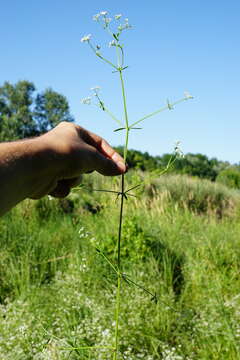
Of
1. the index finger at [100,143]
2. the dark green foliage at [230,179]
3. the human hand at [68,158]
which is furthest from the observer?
the dark green foliage at [230,179]

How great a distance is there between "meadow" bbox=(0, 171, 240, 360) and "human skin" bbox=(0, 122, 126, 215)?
40.2 inches

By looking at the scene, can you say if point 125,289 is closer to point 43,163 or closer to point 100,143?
point 100,143

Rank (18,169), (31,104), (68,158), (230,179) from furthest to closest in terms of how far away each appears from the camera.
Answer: (31,104) → (230,179) → (68,158) → (18,169)

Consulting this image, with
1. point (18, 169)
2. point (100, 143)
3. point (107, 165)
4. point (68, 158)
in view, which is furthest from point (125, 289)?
point (18, 169)

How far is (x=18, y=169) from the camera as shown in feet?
4.78

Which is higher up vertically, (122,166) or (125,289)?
(122,166)

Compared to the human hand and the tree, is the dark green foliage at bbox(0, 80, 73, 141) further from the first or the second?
the human hand

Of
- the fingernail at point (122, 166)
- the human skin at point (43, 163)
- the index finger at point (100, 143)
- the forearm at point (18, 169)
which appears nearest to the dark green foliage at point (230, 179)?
the index finger at point (100, 143)

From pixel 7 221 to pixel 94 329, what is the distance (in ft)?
8.43

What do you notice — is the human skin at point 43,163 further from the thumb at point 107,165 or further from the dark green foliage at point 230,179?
the dark green foliage at point 230,179

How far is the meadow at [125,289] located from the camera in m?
3.69

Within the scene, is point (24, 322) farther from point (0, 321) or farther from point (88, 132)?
point (88, 132)

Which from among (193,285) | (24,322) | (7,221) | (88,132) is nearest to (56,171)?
(88,132)

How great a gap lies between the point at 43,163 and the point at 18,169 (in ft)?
0.30
